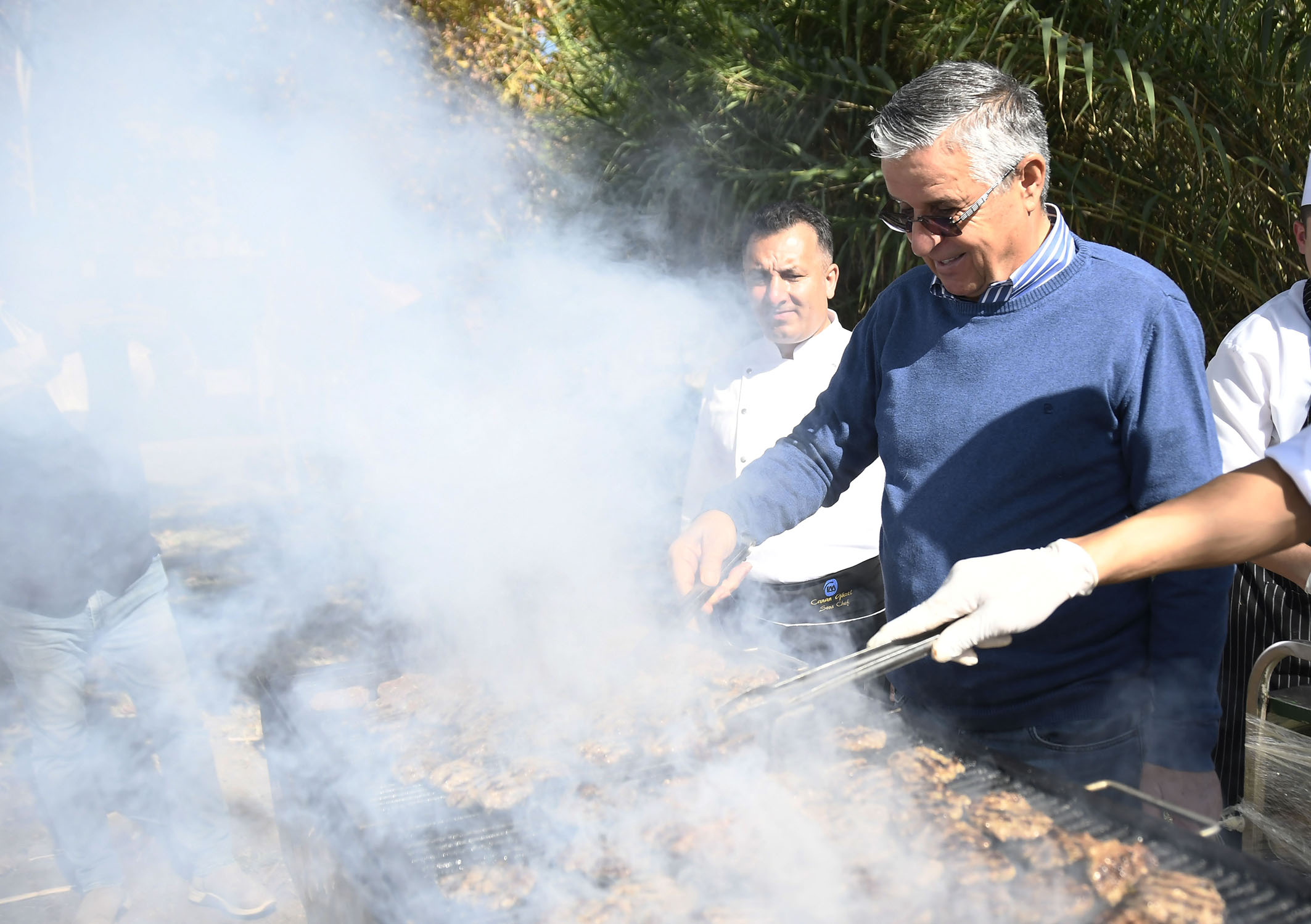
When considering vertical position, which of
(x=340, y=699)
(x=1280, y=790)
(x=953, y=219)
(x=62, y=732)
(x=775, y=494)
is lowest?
(x=62, y=732)

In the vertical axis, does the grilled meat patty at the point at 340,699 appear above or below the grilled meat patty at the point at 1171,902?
below

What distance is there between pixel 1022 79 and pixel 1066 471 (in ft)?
10.3

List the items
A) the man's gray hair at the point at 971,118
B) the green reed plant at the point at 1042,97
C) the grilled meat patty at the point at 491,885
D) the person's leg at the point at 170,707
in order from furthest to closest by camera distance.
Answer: the green reed plant at the point at 1042,97 < the person's leg at the point at 170,707 < the man's gray hair at the point at 971,118 < the grilled meat patty at the point at 491,885

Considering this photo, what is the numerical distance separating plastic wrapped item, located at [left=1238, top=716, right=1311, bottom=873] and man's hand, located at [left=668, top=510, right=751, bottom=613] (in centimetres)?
164

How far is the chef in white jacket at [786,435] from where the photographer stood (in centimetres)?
320

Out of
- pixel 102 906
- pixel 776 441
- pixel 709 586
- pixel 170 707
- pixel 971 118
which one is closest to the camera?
pixel 971 118

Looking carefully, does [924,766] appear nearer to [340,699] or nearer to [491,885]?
[491,885]

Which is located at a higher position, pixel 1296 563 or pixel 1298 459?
pixel 1298 459

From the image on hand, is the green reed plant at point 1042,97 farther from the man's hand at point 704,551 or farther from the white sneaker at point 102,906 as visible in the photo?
the white sneaker at point 102,906

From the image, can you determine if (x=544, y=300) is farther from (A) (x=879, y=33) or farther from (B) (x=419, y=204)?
(A) (x=879, y=33)

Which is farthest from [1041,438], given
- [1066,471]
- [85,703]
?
[85,703]

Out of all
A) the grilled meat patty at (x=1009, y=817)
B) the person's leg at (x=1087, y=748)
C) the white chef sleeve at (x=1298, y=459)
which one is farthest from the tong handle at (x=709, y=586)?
the white chef sleeve at (x=1298, y=459)

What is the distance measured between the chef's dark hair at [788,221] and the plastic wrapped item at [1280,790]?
216cm

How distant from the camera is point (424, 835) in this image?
173cm
